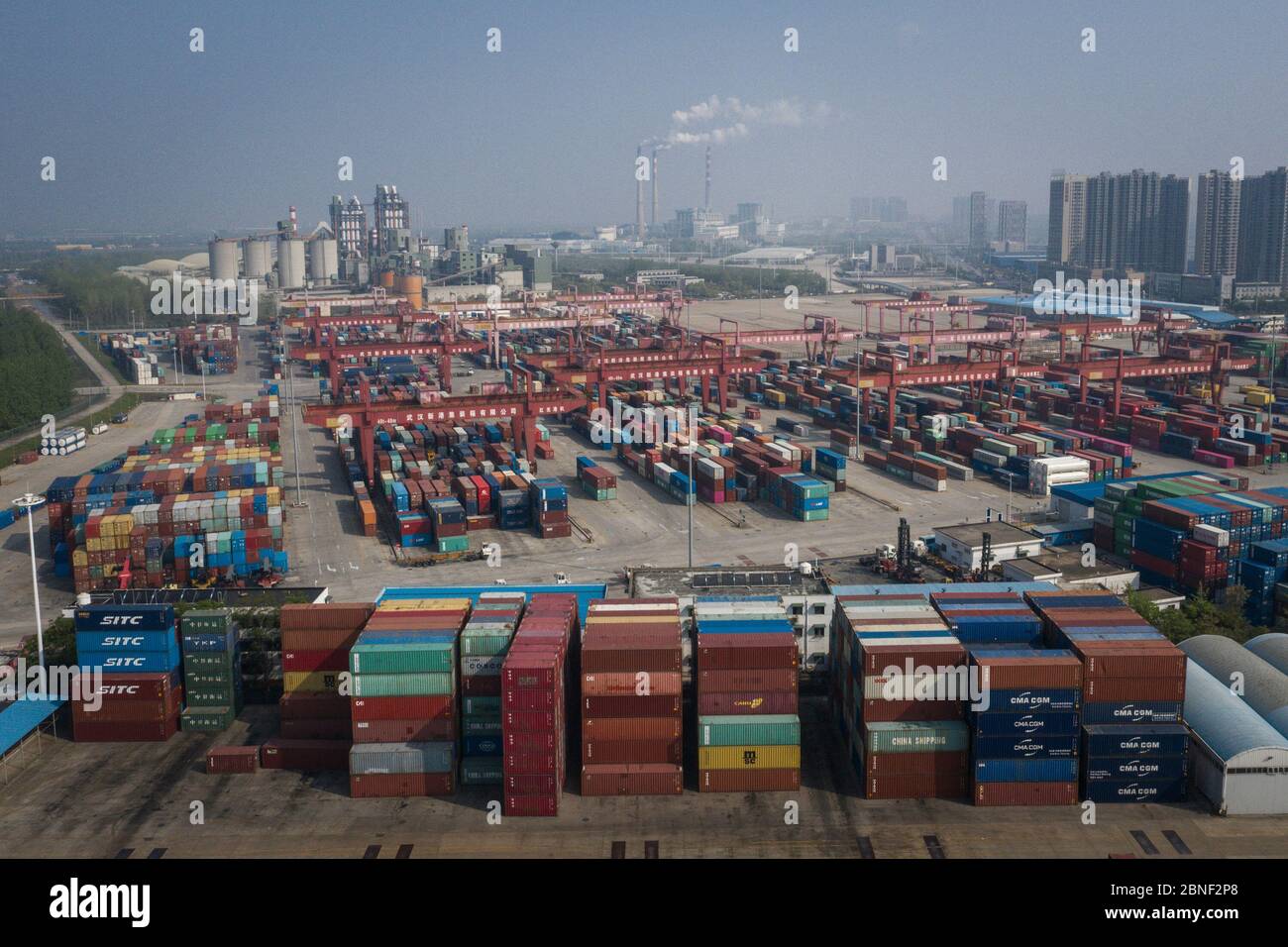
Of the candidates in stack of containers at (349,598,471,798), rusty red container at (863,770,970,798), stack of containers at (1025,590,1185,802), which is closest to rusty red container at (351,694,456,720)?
stack of containers at (349,598,471,798)

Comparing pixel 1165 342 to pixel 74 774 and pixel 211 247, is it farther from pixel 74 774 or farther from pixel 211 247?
pixel 211 247

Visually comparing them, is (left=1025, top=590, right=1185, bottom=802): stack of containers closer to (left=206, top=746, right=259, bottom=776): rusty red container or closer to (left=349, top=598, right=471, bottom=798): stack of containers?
(left=349, top=598, right=471, bottom=798): stack of containers

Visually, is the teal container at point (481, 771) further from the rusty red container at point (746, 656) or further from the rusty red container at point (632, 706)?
the rusty red container at point (746, 656)

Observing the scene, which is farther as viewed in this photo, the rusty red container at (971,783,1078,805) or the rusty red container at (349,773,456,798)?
the rusty red container at (349,773,456,798)

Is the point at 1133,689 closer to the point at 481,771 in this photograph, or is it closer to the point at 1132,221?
the point at 481,771

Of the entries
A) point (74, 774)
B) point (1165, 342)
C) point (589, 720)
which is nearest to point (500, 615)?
point (589, 720)
